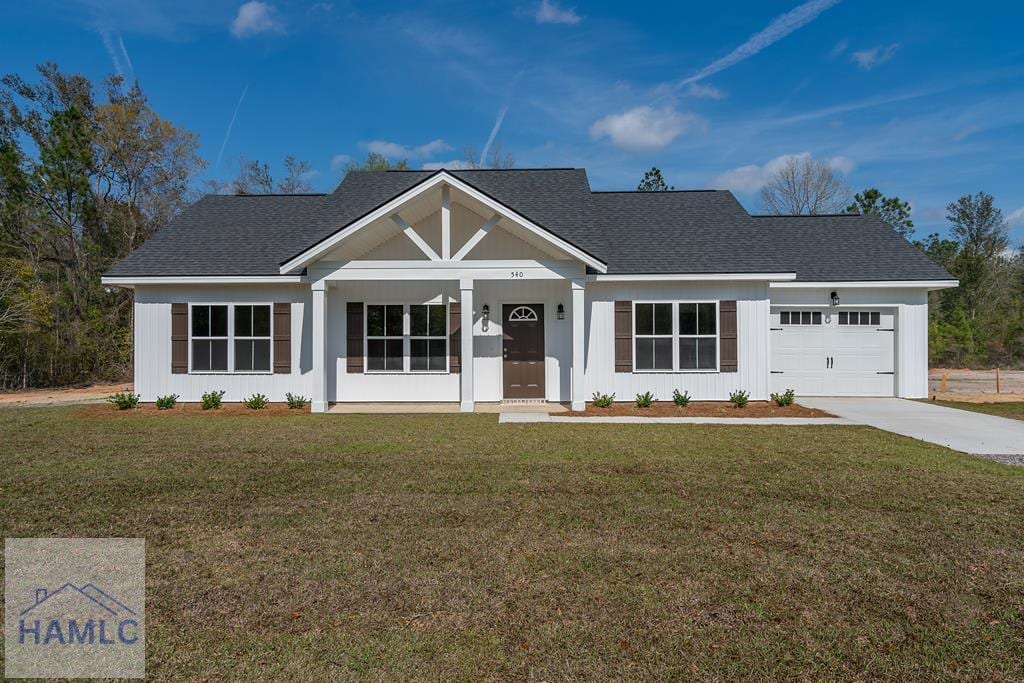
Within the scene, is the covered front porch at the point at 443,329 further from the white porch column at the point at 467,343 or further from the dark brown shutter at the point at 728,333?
the dark brown shutter at the point at 728,333

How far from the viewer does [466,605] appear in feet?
12.4

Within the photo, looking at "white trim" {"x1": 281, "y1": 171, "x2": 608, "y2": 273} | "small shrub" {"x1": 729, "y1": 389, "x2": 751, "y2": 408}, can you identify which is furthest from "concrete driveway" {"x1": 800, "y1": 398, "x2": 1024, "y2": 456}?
"white trim" {"x1": 281, "y1": 171, "x2": 608, "y2": 273}

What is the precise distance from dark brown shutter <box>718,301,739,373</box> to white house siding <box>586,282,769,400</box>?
0.11 m

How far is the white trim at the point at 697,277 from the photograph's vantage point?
1344 centimetres

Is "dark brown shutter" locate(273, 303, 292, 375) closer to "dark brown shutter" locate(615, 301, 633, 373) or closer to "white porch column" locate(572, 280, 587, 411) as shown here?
"white porch column" locate(572, 280, 587, 411)

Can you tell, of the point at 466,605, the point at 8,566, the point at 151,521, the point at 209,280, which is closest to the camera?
the point at 466,605

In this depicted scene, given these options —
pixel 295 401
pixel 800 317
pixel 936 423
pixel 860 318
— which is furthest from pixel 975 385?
pixel 295 401

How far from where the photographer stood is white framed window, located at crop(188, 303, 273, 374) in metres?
14.2

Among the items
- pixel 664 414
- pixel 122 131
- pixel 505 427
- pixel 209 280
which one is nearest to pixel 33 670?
pixel 505 427

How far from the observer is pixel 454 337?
47.1ft

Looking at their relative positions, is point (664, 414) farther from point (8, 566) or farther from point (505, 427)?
point (8, 566)

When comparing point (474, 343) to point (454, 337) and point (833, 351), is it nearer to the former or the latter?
point (454, 337)

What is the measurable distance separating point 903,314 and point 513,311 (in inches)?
376

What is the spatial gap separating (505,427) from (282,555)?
6361 mm
